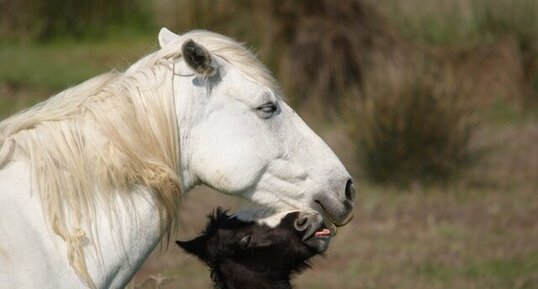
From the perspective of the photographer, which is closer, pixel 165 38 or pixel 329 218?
pixel 329 218

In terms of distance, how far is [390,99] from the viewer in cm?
1219

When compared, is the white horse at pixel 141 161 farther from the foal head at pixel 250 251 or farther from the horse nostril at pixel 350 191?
the foal head at pixel 250 251

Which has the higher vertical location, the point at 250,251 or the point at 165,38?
the point at 165,38

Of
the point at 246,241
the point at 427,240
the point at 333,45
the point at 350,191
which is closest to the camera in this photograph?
the point at 350,191

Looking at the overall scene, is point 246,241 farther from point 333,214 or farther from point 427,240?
point 427,240

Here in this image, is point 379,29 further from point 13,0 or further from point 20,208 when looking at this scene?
point 20,208

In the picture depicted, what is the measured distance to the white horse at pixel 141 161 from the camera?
159 inches

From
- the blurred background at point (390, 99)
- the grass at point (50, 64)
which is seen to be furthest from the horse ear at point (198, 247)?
the grass at point (50, 64)

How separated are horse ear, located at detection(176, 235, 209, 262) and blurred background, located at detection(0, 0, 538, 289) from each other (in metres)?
3.35

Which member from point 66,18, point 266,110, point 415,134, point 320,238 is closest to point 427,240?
point 415,134

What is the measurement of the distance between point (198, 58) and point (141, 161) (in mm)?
410

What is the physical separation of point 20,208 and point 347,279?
16.0ft

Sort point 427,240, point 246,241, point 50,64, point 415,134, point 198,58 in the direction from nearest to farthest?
point 198,58
point 246,241
point 427,240
point 415,134
point 50,64

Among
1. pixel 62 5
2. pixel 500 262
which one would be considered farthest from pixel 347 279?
pixel 62 5
